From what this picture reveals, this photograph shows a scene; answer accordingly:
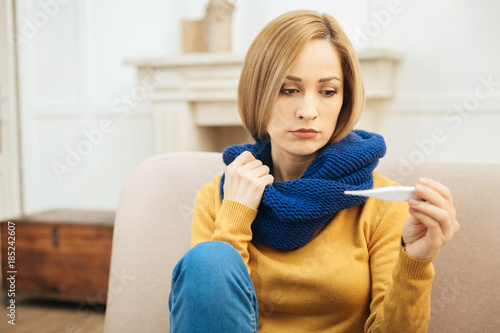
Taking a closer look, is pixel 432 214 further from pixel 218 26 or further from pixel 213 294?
pixel 218 26

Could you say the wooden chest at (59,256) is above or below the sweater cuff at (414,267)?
below

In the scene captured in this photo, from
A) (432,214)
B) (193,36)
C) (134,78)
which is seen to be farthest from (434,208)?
(134,78)

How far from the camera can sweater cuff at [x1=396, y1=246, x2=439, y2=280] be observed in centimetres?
76

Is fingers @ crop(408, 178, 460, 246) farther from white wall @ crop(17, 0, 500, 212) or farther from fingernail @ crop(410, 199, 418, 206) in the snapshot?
white wall @ crop(17, 0, 500, 212)

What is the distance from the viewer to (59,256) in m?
2.41

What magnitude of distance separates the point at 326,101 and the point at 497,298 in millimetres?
514

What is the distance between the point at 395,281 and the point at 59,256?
2029 millimetres

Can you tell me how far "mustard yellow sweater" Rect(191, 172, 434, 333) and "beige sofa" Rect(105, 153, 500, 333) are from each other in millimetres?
150

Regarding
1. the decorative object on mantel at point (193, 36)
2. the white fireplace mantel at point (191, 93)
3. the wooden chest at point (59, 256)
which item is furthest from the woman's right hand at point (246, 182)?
the decorative object on mantel at point (193, 36)

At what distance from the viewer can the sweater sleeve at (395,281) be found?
2.55 feet

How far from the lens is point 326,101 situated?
977mm

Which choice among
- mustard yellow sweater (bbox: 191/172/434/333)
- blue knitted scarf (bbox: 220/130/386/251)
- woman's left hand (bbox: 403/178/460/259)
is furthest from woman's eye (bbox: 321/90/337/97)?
woman's left hand (bbox: 403/178/460/259)

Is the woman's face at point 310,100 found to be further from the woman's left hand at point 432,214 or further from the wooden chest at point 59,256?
the wooden chest at point 59,256

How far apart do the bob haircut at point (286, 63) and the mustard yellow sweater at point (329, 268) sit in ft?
0.66
